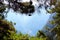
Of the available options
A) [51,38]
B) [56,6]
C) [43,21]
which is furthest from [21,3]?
[43,21]

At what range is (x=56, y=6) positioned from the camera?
1095cm

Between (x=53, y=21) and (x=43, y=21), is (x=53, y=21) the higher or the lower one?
the higher one

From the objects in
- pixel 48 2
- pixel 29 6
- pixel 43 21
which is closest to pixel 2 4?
pixel 29 6

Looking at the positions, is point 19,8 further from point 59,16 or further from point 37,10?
point 59,16

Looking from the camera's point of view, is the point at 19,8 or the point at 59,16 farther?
the point at 59,16

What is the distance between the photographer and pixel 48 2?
9.73 meters

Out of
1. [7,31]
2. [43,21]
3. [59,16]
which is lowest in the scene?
[43,21]

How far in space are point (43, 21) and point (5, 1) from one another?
27.2 feet

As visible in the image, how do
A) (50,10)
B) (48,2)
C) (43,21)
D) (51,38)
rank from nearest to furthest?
(48,2), (50,10), (51,38), (43,21)

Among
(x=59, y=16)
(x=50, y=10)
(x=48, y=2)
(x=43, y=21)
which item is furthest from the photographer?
(x=43, y=21)

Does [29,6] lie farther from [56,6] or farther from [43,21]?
[43,21]

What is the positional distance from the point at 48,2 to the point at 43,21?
8.18 meters

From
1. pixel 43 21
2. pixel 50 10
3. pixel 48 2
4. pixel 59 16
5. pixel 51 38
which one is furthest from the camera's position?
pixel 43 21

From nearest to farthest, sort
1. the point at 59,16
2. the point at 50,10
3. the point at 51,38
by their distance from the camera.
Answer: the point at 50,10, the point at 59,16, the point at 51,38
